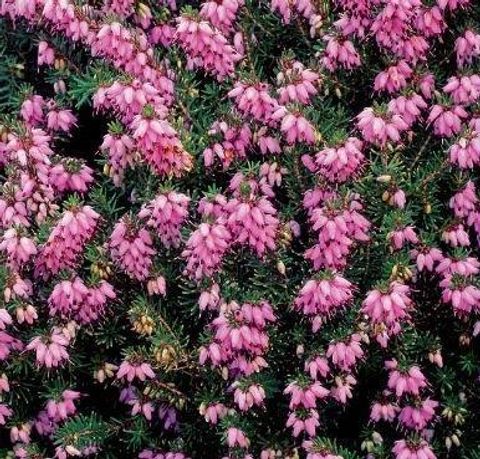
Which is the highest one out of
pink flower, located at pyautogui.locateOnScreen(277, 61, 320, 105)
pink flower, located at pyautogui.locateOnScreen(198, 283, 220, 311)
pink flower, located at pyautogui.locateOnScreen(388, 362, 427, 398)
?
pink flower, located at pyautogui.locateOnScreen(277, 61, 320, 105)

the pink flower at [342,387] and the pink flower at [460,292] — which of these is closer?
the pink flower at [460,292]

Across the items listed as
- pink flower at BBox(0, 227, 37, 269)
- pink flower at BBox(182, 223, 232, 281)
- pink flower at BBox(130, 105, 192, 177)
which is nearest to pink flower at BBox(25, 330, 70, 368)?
pink flower at BBox(0, 227, 37, 269)

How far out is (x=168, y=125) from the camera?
3.55m

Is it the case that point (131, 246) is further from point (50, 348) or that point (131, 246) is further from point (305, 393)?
point (305, 393)

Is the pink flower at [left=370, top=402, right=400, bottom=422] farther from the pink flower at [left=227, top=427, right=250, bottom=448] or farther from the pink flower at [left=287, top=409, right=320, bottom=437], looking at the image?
the pink flower at [left=227, top=427, right=250, bottom=448]

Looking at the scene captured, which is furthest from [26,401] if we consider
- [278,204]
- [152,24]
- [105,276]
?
[152,24]

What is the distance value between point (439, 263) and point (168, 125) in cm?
127

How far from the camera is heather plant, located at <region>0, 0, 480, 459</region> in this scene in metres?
3.62

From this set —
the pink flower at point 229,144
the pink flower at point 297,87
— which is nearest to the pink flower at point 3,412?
the pink flower at point 229,144

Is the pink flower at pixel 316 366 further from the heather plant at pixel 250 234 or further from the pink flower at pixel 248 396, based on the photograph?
the pink flower at pixel 248 396

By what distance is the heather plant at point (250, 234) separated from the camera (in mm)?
3617

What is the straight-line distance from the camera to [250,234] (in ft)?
11.4

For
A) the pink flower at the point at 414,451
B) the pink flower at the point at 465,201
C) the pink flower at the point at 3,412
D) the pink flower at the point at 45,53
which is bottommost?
the pink flower at the point at 3,412

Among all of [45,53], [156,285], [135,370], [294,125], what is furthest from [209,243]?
[45,53]
